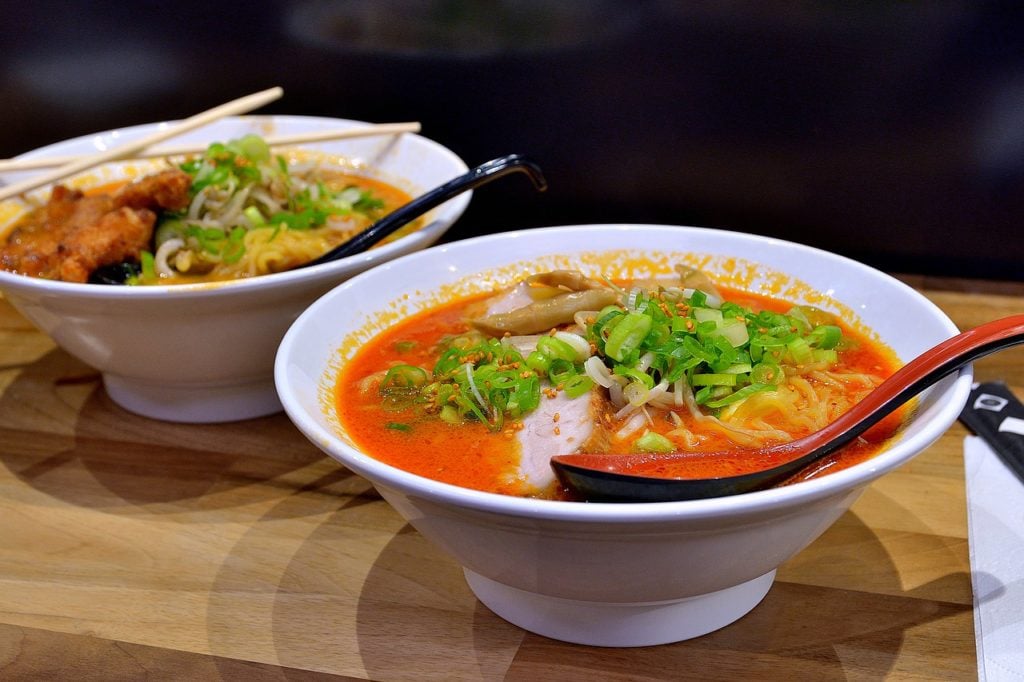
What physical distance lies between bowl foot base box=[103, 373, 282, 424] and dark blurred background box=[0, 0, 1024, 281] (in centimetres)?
113

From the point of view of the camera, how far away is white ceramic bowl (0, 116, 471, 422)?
2037mm

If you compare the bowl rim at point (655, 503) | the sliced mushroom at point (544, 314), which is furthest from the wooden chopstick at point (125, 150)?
the bowl rim at point (655, 503)

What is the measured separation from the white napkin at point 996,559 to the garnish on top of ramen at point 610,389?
387mm

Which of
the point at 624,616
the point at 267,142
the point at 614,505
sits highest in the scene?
the point at 614,505

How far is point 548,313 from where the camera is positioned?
1.93 meters

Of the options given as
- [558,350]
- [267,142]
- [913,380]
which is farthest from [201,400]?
[913,380]

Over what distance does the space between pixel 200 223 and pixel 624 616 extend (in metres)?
1.64

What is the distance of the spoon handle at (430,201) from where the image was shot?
7.58 ft

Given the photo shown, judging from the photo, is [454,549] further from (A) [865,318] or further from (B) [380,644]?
(A) [865,318]

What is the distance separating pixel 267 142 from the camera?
9.18ft

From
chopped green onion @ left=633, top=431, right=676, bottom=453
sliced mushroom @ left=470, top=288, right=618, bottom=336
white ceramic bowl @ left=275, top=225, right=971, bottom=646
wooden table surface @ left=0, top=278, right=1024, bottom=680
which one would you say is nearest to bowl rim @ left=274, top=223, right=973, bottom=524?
white ceramic bowl @ left=275, top=225, right=971, bottom=646

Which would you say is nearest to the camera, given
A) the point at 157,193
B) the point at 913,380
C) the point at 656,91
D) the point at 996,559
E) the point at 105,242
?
the point at 913,380

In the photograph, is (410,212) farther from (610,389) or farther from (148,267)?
(610,389)

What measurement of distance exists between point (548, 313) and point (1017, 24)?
1583mm
